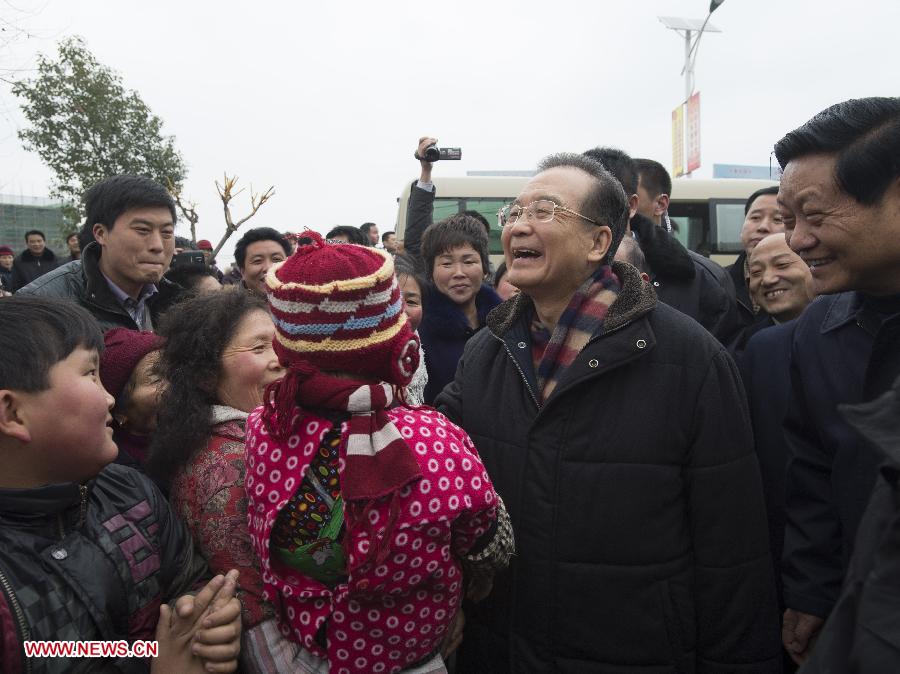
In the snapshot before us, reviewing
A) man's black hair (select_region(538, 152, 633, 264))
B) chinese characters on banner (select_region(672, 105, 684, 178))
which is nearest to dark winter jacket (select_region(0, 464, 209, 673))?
man's black hair (select_region(538, 152, 633, 264))

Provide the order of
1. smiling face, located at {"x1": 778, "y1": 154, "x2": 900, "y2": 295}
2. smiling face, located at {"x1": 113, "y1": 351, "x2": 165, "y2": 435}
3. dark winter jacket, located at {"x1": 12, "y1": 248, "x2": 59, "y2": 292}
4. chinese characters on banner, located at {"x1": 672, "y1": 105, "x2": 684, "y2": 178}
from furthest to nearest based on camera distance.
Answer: chinese characters on banner, located at {"x1": 672, "y1": 105, "x2": 684, "y2": 178}
dark winter jacket, located at {"x1": 12, "y1": 248, "x2": 59, "y2": 292}
smiling face, located at {"x1": 113, "y1": 351, "x2": 165, "y2": 435}
smiling face, located at {"x1": 778, "y1": 154, "x2": 900, "y2": 295}

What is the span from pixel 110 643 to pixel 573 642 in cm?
117

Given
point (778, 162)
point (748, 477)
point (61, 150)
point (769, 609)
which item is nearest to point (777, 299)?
point (778, 162)

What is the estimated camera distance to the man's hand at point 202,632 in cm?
145

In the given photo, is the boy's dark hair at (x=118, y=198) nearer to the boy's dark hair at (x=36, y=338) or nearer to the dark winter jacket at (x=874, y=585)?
the boy's dark hair at (x=36, y=338)

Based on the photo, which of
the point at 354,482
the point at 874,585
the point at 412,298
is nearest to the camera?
the point at 874,585

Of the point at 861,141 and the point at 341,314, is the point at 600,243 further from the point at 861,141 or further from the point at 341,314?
the point at 341,314

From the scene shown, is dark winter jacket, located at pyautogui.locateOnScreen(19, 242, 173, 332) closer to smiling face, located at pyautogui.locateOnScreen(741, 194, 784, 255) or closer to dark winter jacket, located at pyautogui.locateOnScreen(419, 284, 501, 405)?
dark winter jacket, located at pyautogui.locateOnScreen(419, 284, 501, 405)

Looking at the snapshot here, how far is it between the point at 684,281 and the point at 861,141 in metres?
1.70

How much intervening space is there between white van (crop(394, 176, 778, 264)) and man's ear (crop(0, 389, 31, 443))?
11317 millimetres

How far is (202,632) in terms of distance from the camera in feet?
4.77

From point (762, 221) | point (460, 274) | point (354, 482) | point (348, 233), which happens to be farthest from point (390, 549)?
point (348, 233)

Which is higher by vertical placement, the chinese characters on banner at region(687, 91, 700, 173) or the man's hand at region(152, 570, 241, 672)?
the chinese characters on banner at region(687, 91, 700, 173)

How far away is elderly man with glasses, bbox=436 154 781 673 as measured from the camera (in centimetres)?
172
